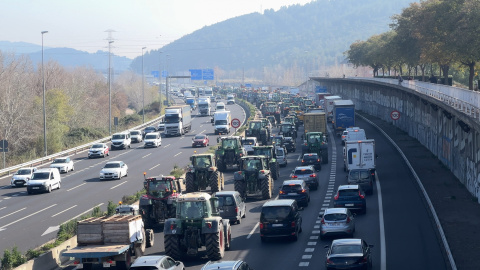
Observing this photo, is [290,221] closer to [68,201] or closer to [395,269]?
[395,269]

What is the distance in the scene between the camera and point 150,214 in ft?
102

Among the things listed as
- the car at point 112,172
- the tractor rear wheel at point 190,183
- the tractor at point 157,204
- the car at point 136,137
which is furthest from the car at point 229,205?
the car at point 136,137

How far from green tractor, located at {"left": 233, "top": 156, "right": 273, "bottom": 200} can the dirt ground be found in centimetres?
865

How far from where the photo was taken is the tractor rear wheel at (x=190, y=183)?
1599 inches

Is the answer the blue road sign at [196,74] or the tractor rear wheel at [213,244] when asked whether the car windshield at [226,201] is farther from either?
the blue road sign at [196,74]

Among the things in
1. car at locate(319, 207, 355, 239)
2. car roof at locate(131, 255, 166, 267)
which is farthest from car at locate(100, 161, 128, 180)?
car roof at locate(131, 255, 166, 267)

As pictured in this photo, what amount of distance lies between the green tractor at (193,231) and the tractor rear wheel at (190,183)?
51.0 feet

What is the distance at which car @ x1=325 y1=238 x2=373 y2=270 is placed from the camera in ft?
69.4

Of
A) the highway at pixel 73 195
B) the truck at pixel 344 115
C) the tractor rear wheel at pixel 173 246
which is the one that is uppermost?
the truck at pixel 344 115

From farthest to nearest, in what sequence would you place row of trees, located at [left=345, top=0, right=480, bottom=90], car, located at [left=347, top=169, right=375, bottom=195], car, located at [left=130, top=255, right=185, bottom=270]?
1. row of trees, located at [left=345, top=0, right=480, bottom=90]
2. car, located at [left=347, top=169, right=375, bottom=195]
3. car, located at [left=130, top=255, right=185, bottom=270]

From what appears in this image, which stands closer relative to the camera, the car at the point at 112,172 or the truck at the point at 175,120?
the car at the point at 112,172

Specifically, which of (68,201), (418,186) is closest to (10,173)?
(68,201)

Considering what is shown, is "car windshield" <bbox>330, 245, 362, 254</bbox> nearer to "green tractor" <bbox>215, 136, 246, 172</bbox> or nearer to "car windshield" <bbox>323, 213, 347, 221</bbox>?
"car windshield" <bbox>323, 213, 347, 221</bbox>

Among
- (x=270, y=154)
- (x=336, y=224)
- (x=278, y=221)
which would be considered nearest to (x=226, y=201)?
(x=278, y=221)
